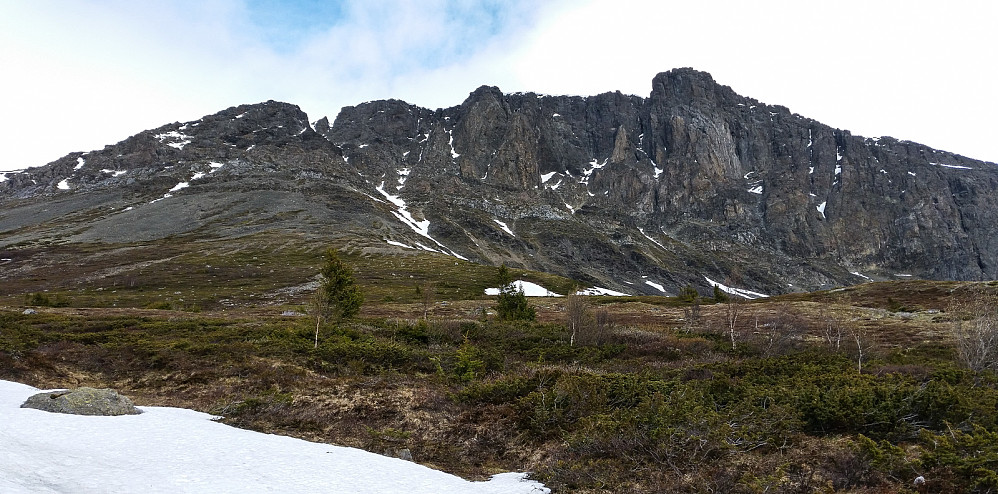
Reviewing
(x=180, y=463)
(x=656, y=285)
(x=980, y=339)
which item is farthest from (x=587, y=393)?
(x=656, y=285)

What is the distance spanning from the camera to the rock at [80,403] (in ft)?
40.9

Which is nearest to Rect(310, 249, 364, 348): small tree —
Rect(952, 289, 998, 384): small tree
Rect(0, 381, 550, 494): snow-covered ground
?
Rect(0, 381, 550, 494): snow-covered ground

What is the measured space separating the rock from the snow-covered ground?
0.45 meters

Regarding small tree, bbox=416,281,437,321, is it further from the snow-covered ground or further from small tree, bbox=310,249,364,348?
the snow-covered ground

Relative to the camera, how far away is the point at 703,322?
44.0 meters

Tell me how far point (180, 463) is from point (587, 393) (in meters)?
9.79

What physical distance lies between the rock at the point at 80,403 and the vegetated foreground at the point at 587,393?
2.71m

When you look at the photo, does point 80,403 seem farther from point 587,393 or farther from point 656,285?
point 656,285

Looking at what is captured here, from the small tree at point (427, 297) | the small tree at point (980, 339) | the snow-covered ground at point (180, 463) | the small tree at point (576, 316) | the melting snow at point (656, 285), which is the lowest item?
the melting snow at point (656, 285)

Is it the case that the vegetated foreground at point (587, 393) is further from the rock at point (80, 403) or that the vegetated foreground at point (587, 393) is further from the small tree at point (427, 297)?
the small tree at point (427, 297)

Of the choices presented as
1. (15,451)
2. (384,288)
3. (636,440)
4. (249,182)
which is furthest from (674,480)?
(249,182)

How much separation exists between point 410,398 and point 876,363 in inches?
764

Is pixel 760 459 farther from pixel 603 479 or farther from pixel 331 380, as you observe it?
pixel 331 380

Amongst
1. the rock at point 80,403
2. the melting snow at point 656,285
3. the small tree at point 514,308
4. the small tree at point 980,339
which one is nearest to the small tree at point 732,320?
the small tree at point 980,339
